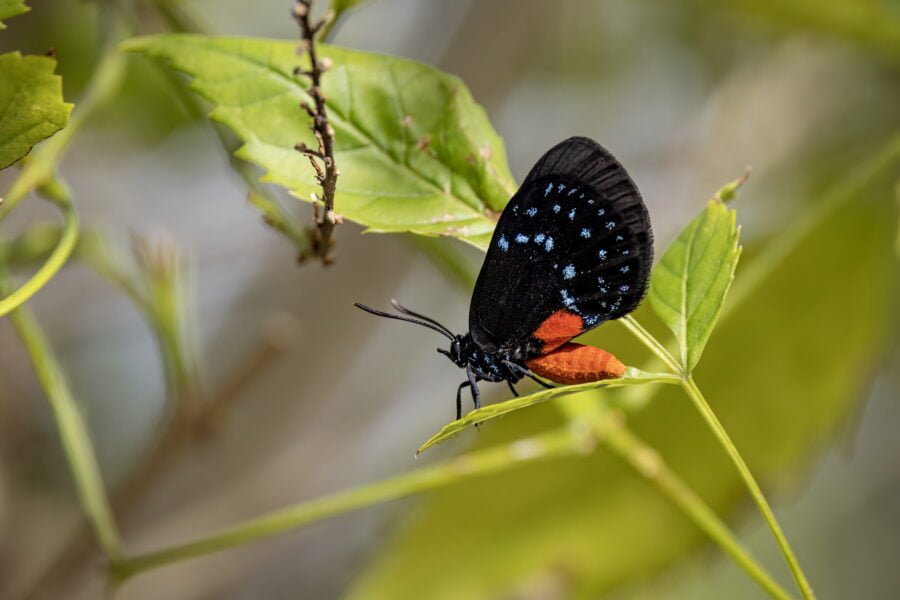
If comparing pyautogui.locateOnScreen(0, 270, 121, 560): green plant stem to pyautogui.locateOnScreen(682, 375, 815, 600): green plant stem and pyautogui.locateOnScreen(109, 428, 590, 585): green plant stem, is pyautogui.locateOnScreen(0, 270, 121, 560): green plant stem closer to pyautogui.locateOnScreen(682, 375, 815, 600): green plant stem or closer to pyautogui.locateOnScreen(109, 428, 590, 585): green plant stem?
pyautogui.locateOnScreen(109, 428, 590, 585): green plant stem

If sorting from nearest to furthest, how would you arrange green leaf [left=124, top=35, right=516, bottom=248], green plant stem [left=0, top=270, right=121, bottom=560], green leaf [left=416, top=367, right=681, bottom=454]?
green leaf [left=416, top=367, right=681, bottom=454], green leaf [left=124, top=35, right=516, bottom=248], green plant stem [left=0, top=270, right=121, bottom=560]

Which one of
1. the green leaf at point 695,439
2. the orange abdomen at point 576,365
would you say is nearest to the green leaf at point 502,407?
the orange abdomen at point 576,365

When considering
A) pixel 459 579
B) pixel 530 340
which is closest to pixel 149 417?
pixel 459 579

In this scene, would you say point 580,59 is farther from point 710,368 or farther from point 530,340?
point 530,340

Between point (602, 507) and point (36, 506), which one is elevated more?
point (602, 507)

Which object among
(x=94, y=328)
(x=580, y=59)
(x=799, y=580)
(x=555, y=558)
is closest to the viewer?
(x=799, y=580)

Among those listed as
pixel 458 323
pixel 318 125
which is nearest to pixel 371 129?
pixel 318 125

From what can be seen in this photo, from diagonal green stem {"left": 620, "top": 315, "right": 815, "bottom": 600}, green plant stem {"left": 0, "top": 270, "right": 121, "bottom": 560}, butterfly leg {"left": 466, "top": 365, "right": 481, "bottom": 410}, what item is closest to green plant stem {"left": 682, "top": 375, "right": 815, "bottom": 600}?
diagonal green stem {"left": 620, "top": 315, "right": 815, "bottom": 600}
